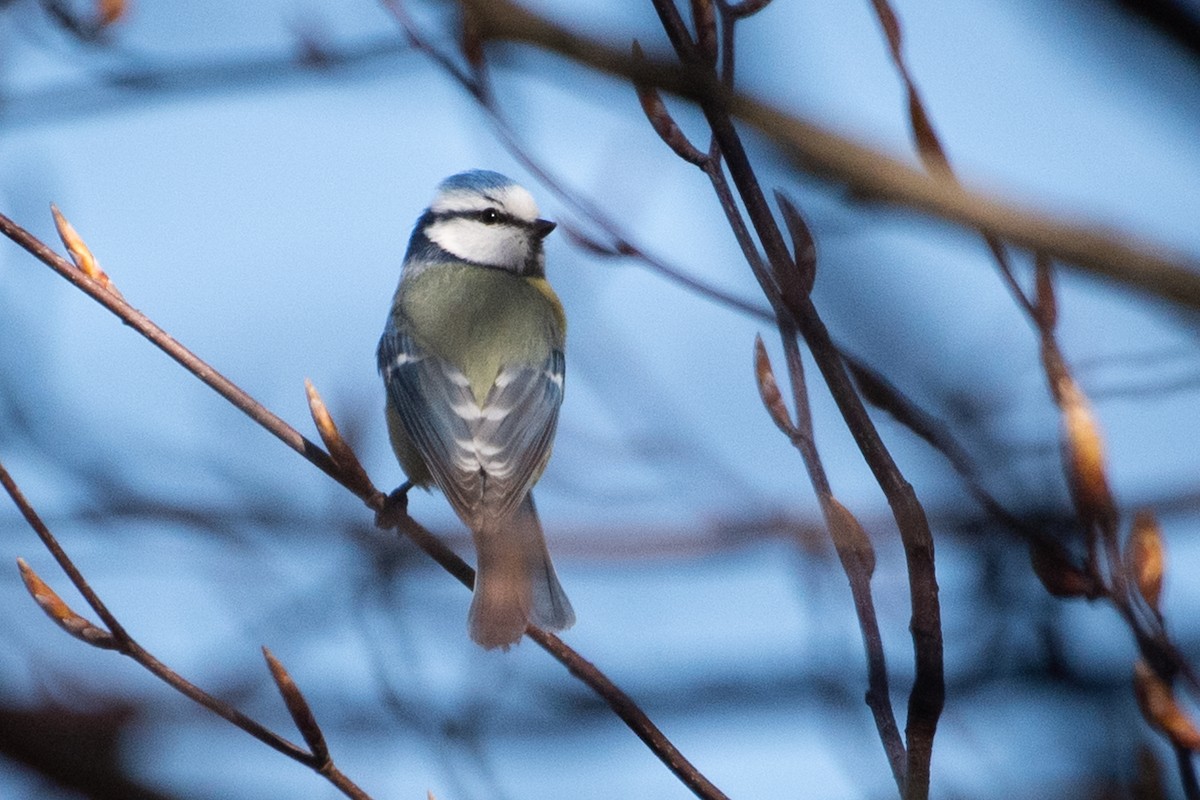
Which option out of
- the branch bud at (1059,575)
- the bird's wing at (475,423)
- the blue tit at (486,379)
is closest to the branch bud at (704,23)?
the branch bud at (1059,575)

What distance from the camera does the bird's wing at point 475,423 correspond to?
2.94 metres

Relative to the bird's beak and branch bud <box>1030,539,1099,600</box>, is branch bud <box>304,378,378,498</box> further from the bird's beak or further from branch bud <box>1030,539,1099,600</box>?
the bird's beak

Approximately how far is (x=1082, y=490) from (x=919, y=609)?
0.25 meters

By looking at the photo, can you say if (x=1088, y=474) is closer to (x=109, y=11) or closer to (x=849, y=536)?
(x=849, y=536)

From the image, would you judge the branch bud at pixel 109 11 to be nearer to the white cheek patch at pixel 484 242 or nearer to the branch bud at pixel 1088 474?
the white cheek patch at pixel 484 242

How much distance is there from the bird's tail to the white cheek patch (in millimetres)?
1522

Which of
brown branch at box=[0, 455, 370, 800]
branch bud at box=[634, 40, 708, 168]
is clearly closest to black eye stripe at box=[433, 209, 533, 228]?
branch bud at box=[634, 40, 708, 168]

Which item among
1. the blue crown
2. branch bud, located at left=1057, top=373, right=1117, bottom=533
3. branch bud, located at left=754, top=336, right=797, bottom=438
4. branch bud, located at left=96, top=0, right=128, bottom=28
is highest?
the blue crown

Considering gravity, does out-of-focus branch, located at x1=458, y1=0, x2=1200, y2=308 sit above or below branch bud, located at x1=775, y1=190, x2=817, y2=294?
below

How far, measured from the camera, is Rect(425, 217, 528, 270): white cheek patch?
428 centimetres

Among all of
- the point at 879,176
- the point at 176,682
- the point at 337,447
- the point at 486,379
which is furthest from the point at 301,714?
the point at 486,379

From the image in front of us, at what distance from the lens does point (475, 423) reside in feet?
10.5

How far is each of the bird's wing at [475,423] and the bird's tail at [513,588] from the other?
8 cm

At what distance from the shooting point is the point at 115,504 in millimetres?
3516
